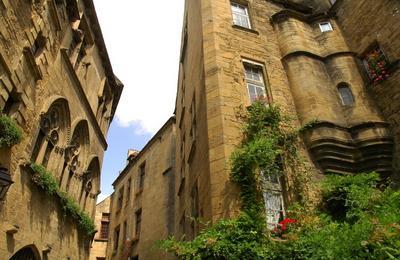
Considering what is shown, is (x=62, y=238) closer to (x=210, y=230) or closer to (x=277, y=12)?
(x=210, y=230)

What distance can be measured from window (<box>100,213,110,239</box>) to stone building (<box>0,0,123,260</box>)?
12.9 metres

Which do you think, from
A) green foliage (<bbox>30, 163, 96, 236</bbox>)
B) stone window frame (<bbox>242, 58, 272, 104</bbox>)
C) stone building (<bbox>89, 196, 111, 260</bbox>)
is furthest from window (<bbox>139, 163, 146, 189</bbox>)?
stone window frame (<bbox>242, 58, 272, 104</bbox>)

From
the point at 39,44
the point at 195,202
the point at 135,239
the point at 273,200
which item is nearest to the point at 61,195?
the point at 195,202

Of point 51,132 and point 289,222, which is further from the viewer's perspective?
point 51,132

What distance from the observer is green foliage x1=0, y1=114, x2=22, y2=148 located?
727cm

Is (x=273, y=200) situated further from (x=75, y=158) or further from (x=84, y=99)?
(x=84, y=99)

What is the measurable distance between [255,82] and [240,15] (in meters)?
3.65

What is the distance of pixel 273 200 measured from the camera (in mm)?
8289

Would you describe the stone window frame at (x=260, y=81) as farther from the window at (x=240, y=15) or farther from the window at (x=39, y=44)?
the window at (x=39, y=44)

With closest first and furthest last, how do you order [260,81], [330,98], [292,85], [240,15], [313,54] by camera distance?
[330,98], [260,81], [292,85], [313,54], [240,15]

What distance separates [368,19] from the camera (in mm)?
12320

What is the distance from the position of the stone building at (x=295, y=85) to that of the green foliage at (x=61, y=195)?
3.66 meters

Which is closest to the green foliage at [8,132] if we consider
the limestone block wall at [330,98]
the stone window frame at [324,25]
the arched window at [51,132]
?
the arched window at [51,132]

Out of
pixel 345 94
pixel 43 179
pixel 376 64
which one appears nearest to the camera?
pixel 43 179
